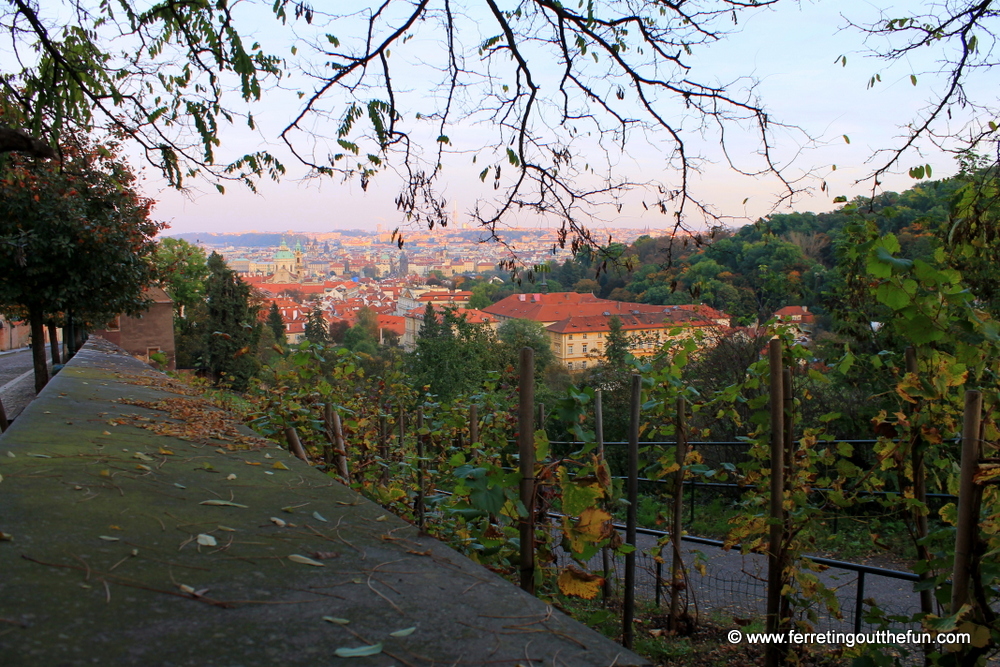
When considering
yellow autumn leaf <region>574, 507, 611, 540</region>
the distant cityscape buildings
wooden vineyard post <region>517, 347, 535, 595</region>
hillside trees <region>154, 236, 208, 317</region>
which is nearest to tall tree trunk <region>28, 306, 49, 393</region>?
the distant cityscape buildings

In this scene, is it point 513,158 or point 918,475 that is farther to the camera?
point 513,158

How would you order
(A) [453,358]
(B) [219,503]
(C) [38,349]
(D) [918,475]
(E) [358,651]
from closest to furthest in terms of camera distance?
(E) [358,651]
(B) [219,503]
(D) [918,475]
(C) [38,349]
(A) [453,358]

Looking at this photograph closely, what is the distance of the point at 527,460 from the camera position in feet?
6.88

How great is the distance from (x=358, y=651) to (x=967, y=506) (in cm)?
155

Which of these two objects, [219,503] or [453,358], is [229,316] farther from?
[219,503]

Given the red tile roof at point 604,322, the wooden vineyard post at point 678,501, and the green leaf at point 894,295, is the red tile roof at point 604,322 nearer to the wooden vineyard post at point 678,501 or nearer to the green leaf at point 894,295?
the wooden vineyard post at point 678,501

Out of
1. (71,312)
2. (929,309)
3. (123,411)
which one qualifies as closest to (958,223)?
(929,309)

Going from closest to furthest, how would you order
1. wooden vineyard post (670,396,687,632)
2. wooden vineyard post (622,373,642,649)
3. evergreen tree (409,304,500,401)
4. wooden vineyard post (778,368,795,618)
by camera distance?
wooden vineyard post (778,368,795,618), wooden vineyard post (622,373,642,649), wooden vineyard post (670,396,687,632), evergreen tree (409,304,500,401)

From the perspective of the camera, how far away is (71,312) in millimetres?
8695

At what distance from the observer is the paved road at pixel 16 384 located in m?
8.50

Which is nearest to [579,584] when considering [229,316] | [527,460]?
[527,460]

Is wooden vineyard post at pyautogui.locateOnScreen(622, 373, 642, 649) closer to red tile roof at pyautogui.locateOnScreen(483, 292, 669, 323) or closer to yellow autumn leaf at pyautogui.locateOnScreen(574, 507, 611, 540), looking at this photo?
yellow autumn leaf at pyautogui.locateOnScreen(574, 507, 611, 540)

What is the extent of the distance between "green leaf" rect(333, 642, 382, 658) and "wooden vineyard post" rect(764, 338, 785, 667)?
1769mm

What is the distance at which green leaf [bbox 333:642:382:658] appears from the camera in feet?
3.69
